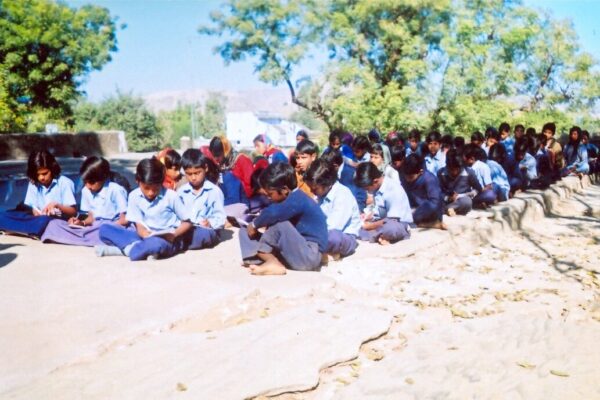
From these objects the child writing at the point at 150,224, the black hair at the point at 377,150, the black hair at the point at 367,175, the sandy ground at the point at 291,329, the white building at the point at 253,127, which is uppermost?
the white building at the point at 253,127

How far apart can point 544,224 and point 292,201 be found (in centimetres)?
546

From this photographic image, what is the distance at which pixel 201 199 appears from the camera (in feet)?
16.5

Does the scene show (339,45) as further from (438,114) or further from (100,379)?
(100,379)

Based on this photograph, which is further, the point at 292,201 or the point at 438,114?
the point at 438,114

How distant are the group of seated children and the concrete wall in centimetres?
1529

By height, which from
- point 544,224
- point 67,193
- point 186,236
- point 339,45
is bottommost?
point 544,224

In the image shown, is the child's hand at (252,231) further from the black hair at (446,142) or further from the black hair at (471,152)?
the black hair at (446,142)

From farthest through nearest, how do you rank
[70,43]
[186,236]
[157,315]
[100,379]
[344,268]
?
[70,43] < [186,236] < [344,268] < [157,315] < [100,379]

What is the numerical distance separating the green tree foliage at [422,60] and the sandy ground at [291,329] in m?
11.9

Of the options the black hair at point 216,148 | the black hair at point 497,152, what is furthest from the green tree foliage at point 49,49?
the black hair at point 497,152

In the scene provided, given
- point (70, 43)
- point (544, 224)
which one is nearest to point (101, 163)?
point (544, 224)

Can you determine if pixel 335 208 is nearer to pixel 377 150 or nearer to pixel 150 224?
pixel 150 224

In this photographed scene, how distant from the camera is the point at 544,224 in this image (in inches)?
308

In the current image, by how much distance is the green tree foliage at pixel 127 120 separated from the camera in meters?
44.5
